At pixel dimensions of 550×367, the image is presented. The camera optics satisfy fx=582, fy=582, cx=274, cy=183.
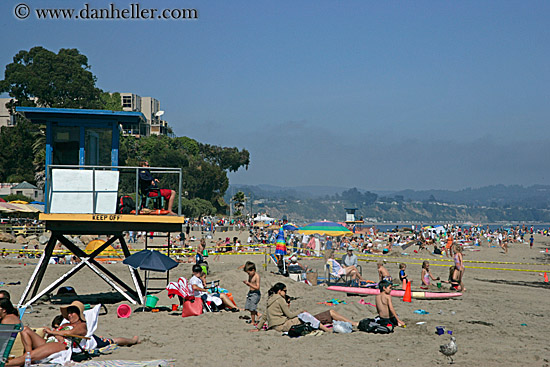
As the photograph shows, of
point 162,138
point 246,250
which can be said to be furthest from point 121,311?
point 162,138

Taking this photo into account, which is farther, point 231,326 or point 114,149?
point 114,149

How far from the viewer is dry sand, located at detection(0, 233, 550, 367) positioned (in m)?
8.60

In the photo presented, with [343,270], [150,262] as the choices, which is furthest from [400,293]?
[150,262]

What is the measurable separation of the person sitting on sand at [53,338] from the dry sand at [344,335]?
70cm

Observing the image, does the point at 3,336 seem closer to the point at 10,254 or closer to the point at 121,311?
the point at 121,311

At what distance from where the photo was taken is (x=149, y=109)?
4405 inches

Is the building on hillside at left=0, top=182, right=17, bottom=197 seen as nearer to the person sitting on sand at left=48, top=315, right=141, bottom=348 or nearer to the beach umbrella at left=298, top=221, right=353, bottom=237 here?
the beach umbrella at left=298, top=221, right=353, bottom=237

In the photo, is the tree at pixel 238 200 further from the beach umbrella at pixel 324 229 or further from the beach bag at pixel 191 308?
the beach bag at pixel 191 308

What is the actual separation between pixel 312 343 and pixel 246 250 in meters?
24.4

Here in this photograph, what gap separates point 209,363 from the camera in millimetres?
8305

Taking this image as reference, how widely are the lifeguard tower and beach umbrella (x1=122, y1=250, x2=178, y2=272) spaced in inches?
22.7

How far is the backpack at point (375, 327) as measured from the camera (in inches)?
408

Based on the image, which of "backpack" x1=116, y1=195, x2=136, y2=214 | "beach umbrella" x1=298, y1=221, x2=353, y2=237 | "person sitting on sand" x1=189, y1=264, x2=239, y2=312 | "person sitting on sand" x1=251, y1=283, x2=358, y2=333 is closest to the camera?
"person sitting on sand" x1=251, y1=283, x2=358, y2=333

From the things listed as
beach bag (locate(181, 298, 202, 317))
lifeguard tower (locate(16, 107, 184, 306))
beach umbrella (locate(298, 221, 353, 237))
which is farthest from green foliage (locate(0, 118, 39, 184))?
beach bag (locate(181, 298, 202, 317))
